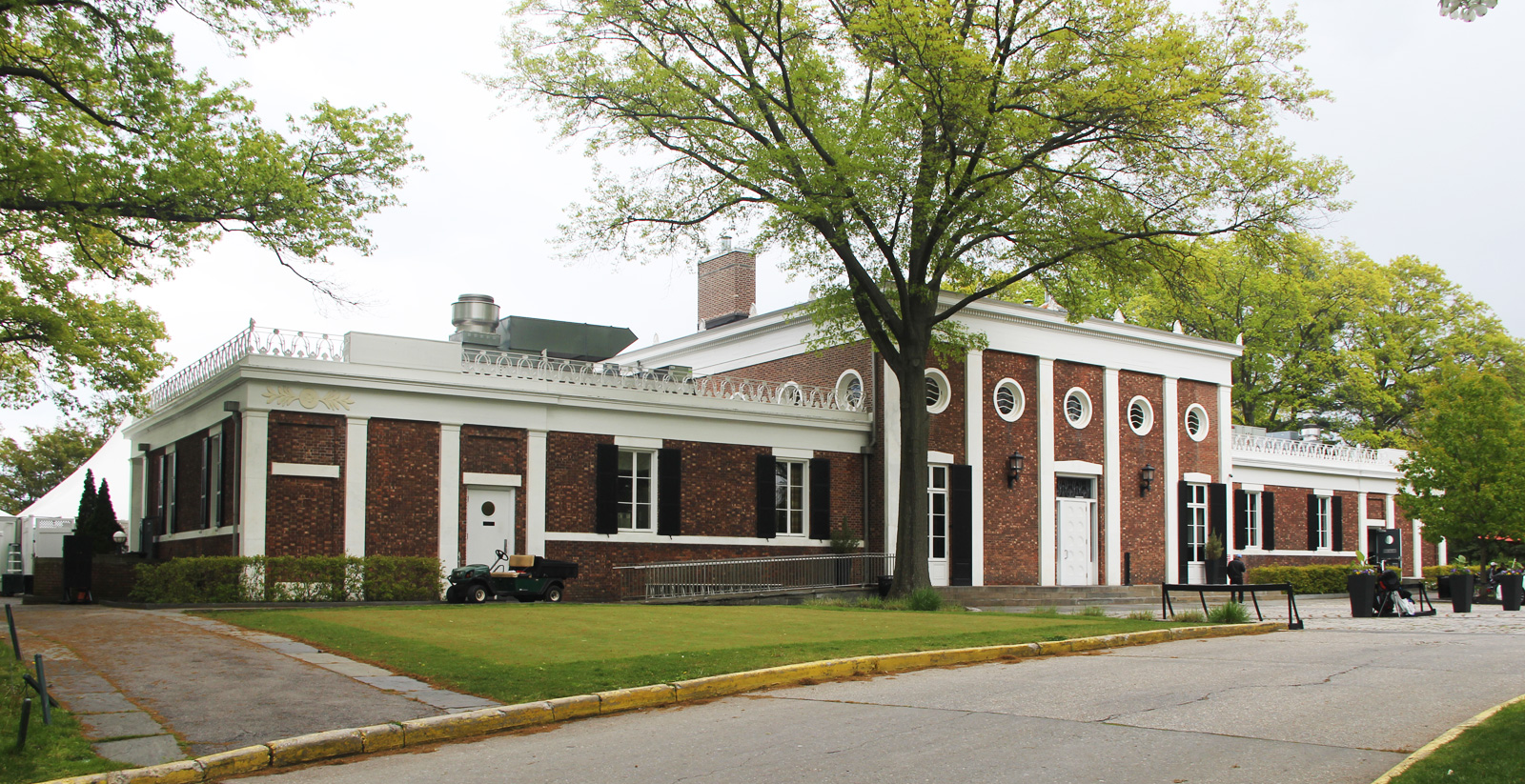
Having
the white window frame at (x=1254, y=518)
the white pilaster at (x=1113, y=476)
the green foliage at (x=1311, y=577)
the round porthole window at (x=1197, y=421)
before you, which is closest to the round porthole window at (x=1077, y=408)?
the white pilaster at (x=1113, y=476)

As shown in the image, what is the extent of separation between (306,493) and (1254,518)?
2763 cm

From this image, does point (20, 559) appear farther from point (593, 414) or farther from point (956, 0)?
point (956, 0)

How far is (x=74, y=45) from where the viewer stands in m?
15.3

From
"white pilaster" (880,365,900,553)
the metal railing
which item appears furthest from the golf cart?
"white pilaster" (880,365,900,553)

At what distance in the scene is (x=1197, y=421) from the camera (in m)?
32.7

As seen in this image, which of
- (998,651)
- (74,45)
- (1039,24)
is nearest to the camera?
(998,651)

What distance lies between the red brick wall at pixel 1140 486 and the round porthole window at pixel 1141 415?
0.11 meters

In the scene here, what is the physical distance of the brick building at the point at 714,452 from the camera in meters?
19.5

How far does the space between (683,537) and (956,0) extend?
39.2 feet

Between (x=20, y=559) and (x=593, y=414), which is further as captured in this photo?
(x=20, y=559)

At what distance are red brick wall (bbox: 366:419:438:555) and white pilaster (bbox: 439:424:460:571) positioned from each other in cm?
9

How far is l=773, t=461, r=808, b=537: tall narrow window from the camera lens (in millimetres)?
25312

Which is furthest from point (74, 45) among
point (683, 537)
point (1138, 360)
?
point (1138, 360)

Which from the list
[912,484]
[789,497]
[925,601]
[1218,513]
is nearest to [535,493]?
[789,497]
